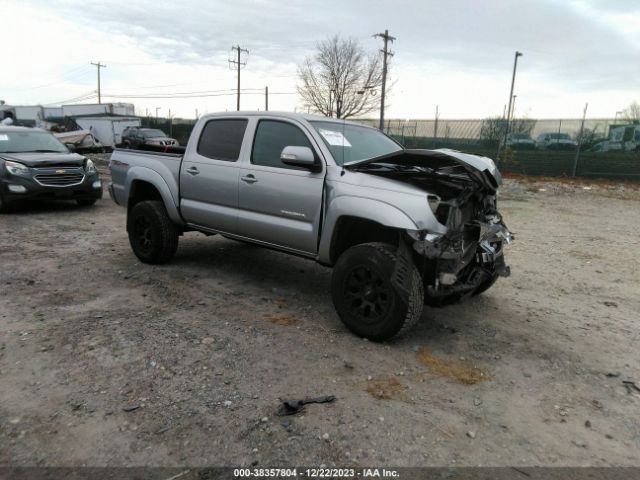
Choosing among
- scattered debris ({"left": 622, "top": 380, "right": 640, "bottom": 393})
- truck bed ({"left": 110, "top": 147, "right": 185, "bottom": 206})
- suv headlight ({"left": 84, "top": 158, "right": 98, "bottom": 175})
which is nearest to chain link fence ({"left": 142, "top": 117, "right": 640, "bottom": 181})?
suv headlight ({"left": 84, "top": 158, "right": 98, "bottom": 175})

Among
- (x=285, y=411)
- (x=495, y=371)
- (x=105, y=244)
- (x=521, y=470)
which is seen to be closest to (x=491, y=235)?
(x=495, y=371)

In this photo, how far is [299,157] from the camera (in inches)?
159

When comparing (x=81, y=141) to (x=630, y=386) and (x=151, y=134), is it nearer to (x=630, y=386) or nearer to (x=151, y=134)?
(x=151, y=134)

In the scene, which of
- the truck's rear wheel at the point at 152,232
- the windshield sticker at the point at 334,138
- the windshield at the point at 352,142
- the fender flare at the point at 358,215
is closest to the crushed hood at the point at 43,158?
the truck's rear wheel at the point at 152,232

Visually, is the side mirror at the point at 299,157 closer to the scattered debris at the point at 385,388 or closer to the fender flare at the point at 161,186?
the scattered debris at the point at 385,388

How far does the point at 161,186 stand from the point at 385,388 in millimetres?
3715

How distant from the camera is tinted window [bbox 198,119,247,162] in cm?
499

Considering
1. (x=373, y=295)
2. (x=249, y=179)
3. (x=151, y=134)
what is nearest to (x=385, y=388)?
(x=373, y=295)

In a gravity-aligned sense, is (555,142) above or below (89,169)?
above

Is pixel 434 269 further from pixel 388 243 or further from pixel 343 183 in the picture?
pixel 343 183

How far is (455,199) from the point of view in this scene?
146 inches

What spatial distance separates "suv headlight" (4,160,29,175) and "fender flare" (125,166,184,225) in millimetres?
4179

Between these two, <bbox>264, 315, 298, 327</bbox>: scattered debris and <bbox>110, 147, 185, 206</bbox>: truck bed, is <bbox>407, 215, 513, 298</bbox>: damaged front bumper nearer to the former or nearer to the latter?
<bbox>264, 315, 298, 327</bbox>: scattered debris

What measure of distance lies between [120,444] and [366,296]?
2.04 meters
